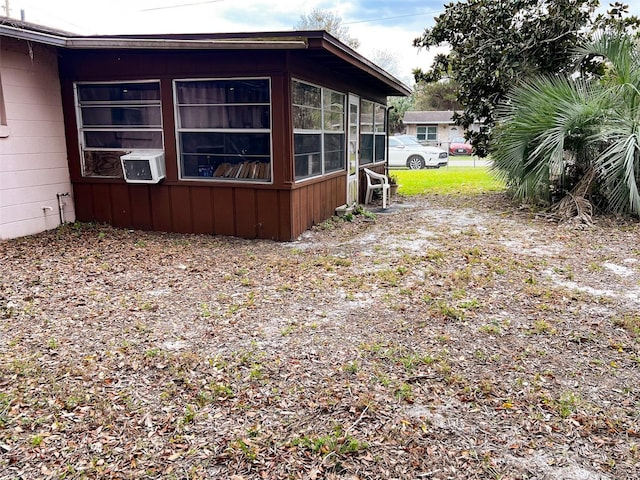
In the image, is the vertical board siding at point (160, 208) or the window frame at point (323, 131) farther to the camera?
the vertical board siding at point (160, 208)

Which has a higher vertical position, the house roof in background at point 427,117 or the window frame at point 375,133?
the house roof in background at point 427,117

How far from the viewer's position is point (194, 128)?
6.47 metres

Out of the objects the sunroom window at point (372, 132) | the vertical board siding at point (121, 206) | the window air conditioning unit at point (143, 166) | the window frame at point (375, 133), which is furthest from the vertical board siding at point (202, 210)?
the sunroom window at point (372, 132)

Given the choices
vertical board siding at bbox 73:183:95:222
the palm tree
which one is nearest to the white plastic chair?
the palm tree

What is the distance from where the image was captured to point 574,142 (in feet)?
25.5

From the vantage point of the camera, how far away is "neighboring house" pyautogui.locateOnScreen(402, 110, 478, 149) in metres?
31.8

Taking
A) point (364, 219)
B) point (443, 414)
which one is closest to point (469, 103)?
point (364, 219)

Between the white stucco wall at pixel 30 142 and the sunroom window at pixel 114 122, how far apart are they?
31 cm

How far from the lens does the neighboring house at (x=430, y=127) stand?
31.8m

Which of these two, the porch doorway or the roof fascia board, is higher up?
the roof fascia board

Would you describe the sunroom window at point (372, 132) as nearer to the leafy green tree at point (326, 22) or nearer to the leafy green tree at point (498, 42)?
the leafy green tree at point (498, 42)

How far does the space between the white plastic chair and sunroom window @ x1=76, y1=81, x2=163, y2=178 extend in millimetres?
4348

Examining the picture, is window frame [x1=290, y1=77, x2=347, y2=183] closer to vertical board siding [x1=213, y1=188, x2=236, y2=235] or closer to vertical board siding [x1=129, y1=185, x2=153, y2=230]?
vertical board siding [x1=213, y1=188, x2=236, y2=235]

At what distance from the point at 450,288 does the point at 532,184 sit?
418 cm
